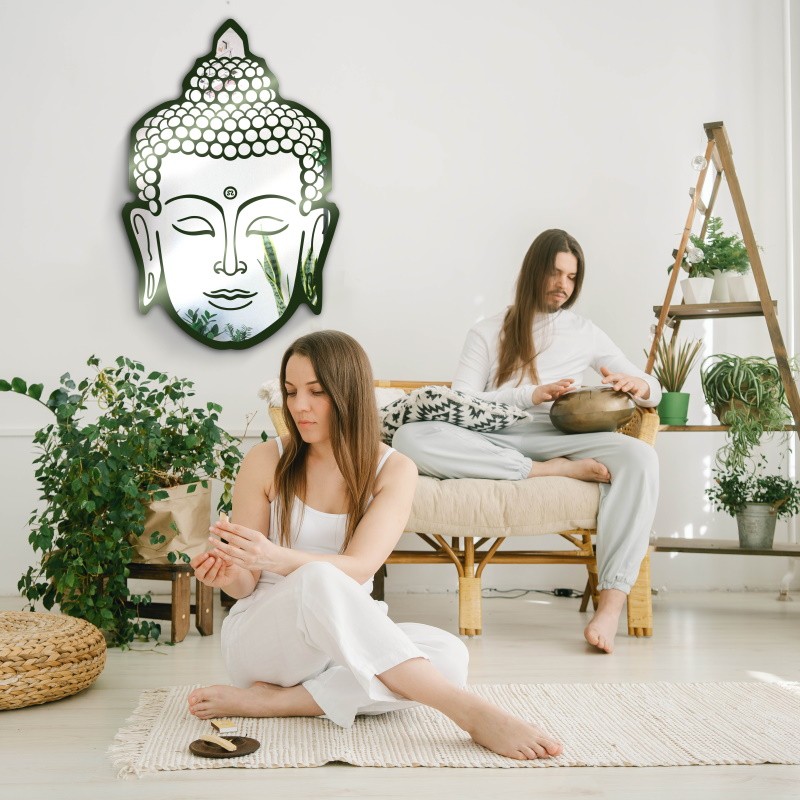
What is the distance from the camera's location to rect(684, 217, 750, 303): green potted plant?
308 cm

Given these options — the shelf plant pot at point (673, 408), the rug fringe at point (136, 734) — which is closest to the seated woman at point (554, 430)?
the shelf plant pot at point (673, 408)

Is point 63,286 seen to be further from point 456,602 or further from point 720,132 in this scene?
point 720,132

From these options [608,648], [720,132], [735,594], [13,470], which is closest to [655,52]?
[720,132]

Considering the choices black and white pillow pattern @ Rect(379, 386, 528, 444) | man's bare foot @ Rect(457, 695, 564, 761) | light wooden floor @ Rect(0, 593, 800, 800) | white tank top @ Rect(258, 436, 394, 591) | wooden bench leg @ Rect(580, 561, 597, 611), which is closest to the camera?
light wooden floor @ Rect(0, 593, 800, 800)

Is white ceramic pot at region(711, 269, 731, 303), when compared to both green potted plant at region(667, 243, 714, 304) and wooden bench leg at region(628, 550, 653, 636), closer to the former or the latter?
green potted plant at region(667, 243, 714, 304)

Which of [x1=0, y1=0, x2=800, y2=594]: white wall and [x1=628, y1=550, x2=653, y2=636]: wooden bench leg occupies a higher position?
[x1=0, y1=0, x2=800, y2=594]: white wall

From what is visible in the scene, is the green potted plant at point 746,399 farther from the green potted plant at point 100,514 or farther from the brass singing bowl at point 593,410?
the green potted plant at point 100,514

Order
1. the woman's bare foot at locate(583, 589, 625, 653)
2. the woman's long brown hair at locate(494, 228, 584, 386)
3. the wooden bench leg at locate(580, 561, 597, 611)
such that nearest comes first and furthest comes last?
the woman's bare foot at locate(583, 589, 625, 653)
the wooden bench leg at locate(580, 561, 597, 611)
the woman's long brown hair at locate(494, 228, 584, 386)

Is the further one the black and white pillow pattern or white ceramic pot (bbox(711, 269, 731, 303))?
white ceramic pot (bbox(711, 269, 731, 303))

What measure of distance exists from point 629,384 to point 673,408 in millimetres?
437

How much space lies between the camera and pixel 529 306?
9.76 ft

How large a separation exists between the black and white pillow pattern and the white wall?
2.56 feet

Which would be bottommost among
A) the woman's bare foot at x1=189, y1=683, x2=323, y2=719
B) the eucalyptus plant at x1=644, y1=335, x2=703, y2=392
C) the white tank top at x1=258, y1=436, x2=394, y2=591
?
the woman's bare foot at x1=189, y1=683, x2=323, y2=719

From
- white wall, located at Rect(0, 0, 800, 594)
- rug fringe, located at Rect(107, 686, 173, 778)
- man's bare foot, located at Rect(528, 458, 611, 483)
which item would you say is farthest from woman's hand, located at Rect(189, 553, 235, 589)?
white wall, located at Rect(0, 0, 800, 594)
